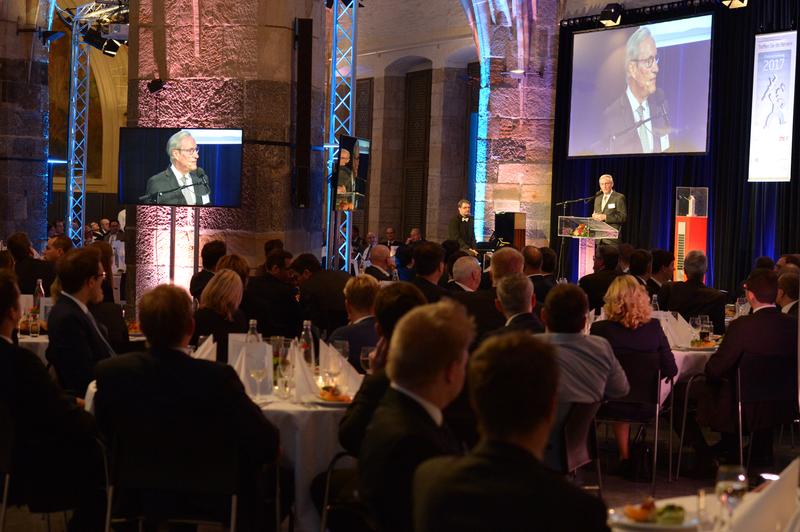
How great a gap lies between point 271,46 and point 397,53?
41.5 feet

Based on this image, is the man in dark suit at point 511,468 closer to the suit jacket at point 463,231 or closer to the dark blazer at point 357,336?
the dark blazer at point 357,336

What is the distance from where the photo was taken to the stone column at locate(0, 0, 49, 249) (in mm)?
15109

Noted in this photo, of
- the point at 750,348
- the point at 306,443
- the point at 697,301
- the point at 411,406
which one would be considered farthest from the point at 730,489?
the point at 697,301

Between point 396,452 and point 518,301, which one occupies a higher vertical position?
point 518,301

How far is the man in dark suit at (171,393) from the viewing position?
11.9 ft

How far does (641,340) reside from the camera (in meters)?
6.03

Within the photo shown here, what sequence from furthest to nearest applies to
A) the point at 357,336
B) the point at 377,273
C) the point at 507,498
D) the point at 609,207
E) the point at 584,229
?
the point at 609,207 < the point at 584,229 < the point at 377,273 < the point at 357,336 < the point at 507,498

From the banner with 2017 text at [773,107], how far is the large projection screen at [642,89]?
24.6 inches

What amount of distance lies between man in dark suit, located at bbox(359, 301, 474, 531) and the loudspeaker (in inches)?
266

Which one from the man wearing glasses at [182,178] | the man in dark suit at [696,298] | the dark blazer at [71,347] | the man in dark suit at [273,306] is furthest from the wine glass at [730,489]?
the man wearing glasses at [182,178]

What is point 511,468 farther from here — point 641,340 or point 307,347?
point 641,340

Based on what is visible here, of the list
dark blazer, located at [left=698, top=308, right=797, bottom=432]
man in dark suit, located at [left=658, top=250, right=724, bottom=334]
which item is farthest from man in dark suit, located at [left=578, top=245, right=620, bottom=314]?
dark blazer, located at [left=698, top=308, right=797, bottom=432]

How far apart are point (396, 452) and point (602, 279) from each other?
5.70m

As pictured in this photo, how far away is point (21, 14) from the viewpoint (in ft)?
49.9
